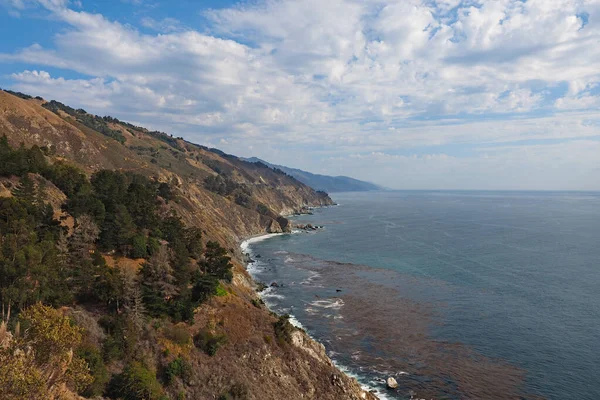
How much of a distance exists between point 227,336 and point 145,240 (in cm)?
2154

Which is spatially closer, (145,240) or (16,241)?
(16,241)

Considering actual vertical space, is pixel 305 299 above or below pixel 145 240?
below

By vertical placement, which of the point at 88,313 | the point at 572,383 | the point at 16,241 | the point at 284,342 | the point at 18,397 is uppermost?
the point at 16,241

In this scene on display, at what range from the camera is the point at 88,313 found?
133 feet

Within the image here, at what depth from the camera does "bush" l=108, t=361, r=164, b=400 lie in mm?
32594

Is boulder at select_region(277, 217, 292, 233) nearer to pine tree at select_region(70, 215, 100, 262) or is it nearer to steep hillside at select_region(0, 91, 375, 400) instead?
steep hillside at select_region(0, 91, 375, 400)

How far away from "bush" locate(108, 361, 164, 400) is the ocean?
1021 inches

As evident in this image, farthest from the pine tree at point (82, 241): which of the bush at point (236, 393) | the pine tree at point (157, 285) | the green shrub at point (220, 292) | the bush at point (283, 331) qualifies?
the bush at point (283, 331)

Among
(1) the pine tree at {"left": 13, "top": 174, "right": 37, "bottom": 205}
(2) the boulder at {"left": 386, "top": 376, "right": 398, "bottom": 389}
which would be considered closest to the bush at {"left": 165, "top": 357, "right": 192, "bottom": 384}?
(2) the boulder at {"left": 386, "top": 376, "right": 398, "bottom": 389}

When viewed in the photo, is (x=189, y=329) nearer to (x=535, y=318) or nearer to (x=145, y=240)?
(x=145, y=240)

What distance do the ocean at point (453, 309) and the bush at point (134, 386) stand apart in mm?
25945

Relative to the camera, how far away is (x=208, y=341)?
43312 mm

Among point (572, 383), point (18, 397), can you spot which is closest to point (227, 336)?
point (18, 397)

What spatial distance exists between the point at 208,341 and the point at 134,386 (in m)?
11.2
